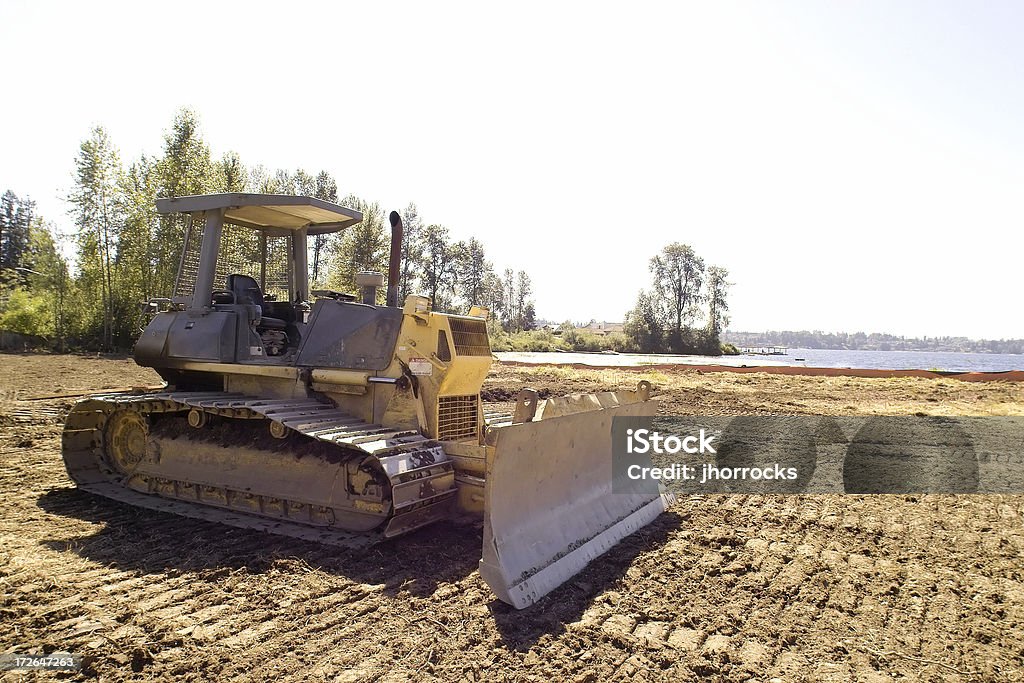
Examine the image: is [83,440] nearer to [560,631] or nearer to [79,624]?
[79,624]

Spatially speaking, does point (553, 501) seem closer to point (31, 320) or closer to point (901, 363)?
point (31, 320)

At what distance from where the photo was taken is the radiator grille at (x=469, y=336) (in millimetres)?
6304

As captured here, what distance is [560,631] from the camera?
3.82 m

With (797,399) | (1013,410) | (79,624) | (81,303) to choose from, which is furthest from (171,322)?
(81,303)

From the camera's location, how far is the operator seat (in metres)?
7.04

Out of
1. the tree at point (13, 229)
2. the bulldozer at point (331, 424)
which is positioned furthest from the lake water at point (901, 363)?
the tree at point (13, 229)

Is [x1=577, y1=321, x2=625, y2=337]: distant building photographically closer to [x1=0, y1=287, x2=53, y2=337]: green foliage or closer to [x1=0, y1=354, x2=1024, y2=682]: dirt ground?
[x1=0, y1=287, x2=53, y2=337]: green foliage

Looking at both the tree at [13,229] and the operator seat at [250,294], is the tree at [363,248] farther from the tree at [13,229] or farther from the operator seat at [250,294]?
the tree at [13,229]

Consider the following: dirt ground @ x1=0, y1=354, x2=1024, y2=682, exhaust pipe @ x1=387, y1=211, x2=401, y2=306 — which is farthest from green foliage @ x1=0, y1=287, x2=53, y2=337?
exhaust pipe @ x1=387, y1=211, x2=401, y2=306

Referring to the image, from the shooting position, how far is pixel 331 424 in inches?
222

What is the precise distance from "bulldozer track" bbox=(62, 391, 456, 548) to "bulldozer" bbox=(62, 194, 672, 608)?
19mm

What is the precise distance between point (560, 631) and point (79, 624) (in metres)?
2.78

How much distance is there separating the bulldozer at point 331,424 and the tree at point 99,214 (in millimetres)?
24692

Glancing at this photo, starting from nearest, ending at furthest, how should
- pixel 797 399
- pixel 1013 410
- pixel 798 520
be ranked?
pixel 798 520 → pixel 1013 410 → pixel 797 399
